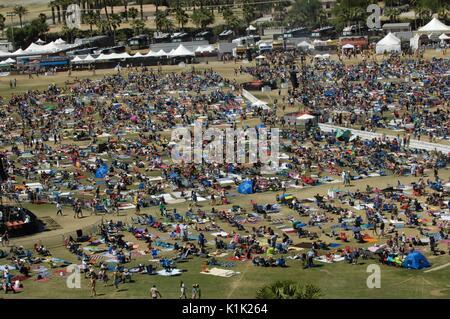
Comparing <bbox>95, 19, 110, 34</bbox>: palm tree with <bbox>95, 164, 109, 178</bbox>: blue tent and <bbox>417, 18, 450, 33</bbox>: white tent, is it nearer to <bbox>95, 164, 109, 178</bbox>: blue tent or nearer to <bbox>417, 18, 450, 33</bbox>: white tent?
<bbox>417, 18, 450, 33</bbox>: white tent

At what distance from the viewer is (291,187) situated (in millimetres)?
49156

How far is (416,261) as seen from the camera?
3212 centimetres

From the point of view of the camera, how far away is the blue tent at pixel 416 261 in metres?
32.1

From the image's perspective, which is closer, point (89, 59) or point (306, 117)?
point (306, 117)

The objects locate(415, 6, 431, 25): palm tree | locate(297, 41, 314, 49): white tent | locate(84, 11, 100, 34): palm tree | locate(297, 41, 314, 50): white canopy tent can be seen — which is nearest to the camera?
locate(297, 41, 314, 50): white canopy tent

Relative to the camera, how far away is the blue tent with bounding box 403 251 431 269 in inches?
1265

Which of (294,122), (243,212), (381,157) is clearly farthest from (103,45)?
(243,212)

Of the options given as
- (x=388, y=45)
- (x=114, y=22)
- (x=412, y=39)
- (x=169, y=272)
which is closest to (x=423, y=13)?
(x=412, y=39)

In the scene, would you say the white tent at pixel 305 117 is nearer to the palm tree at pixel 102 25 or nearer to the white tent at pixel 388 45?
the white tent at pixel 388 45

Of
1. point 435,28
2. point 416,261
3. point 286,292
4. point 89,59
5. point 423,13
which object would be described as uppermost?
point 286,292

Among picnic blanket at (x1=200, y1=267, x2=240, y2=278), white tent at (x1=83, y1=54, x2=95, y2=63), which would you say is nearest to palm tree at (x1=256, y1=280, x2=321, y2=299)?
picnic blanket at (x1=200, y1=267, x2=240, y2=278)

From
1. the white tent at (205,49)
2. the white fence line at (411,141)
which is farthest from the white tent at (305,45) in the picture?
the white fence line at (411,141)

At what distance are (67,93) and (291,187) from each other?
49094mm

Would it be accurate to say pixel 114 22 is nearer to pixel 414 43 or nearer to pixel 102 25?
pixel 102 25
